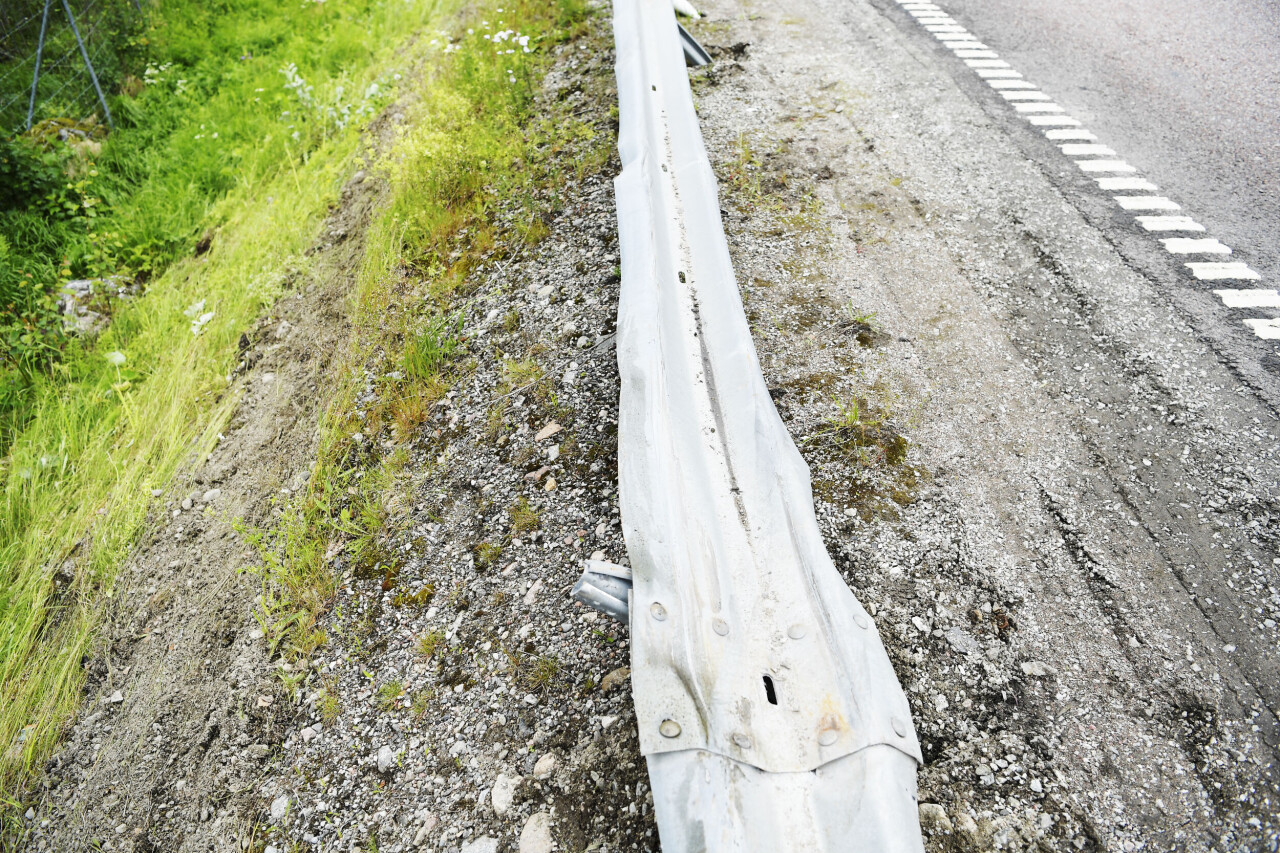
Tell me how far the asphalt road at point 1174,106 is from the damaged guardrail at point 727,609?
222 cm

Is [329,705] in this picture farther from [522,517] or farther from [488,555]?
[522,517]

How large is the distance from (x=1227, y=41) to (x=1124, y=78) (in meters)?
1.02

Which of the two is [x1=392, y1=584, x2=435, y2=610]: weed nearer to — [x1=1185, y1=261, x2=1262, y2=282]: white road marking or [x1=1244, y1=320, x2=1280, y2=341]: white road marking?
[x1=1244, y1=320, x2=1280, y2=341]: white road marking

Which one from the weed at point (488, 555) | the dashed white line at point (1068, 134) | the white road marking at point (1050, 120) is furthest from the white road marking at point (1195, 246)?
the weed at point (488, 555)

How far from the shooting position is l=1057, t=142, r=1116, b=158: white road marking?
4.13 metres

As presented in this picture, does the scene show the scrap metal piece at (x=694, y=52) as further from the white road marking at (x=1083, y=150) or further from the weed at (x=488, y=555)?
the weed at (x=488, y=555)

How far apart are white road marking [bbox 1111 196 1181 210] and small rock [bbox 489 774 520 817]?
4065 mm

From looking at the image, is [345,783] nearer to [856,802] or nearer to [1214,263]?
[856,802]

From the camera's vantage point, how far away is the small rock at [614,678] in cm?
213

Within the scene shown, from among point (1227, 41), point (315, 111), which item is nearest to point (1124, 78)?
point (1227, 41)

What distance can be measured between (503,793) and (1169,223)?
4.11 meters

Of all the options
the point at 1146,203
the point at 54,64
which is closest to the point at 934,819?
the point at 1146,203

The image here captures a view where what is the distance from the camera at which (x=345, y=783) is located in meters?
2.18

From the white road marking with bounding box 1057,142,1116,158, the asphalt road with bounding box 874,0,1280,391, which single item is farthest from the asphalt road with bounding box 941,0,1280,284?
the white road marking with bounding box 1057,142,1116,158
